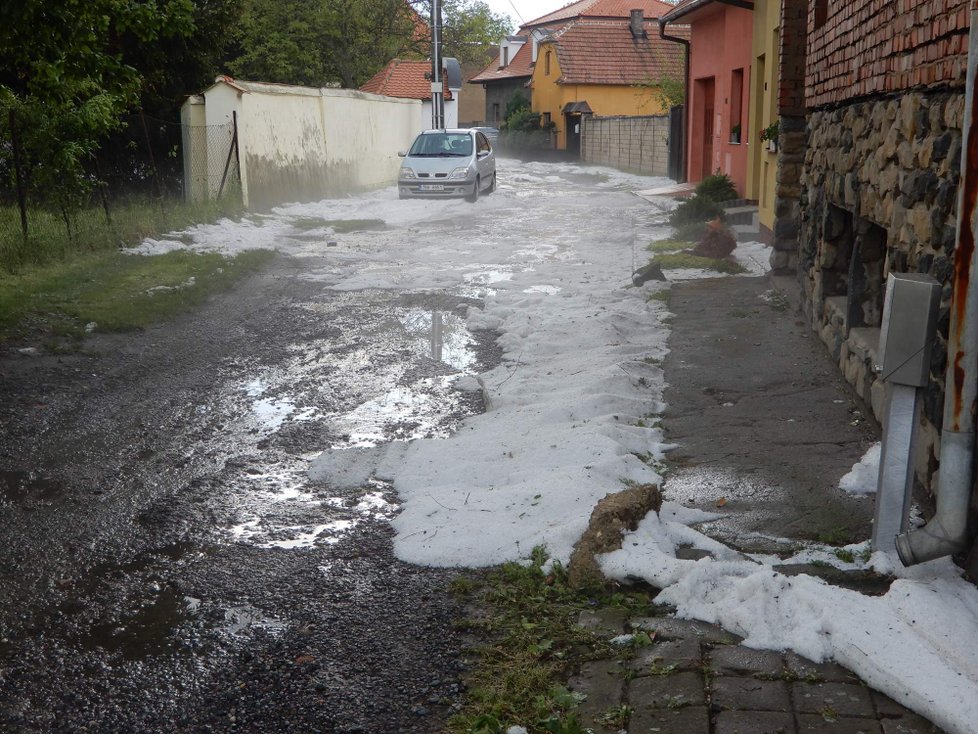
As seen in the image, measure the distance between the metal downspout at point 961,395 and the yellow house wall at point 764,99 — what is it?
8.40m

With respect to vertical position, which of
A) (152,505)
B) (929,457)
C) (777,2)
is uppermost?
(777,2)

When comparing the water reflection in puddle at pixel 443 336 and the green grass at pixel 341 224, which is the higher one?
the green grass at pixel 341 224

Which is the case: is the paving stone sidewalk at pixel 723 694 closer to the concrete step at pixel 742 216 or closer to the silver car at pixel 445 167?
the concrete step at pixel 742 216

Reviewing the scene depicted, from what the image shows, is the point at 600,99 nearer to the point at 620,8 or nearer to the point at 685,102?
the point at 620,8

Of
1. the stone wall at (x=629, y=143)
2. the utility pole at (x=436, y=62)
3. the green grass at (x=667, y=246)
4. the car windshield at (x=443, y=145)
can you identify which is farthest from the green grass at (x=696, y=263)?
the utility pole at (x=436, y=62)

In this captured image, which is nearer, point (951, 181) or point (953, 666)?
point (953, 666)

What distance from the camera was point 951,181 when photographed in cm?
429

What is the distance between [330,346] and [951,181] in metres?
5.73

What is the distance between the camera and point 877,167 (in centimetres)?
588

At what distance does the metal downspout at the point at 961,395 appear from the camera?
369cm

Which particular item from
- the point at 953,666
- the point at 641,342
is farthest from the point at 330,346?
the point at 953,666

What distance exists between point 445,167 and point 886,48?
18538 mm

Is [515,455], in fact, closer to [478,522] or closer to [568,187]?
[478,522]

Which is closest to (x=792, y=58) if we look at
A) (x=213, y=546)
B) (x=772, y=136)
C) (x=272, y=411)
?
(x=772, y=136)
